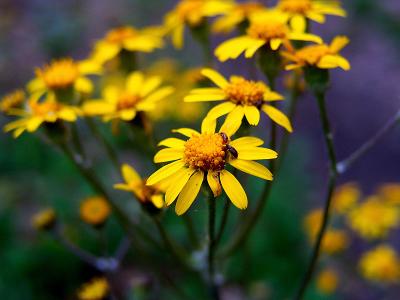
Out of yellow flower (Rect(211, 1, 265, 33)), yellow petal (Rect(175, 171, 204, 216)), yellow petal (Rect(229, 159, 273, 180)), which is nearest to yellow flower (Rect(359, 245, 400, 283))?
yellow flower (Rect(211, 1, 265, 33))

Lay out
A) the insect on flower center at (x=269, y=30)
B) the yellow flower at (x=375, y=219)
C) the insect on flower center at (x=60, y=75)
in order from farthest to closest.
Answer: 1. the yellow flower at (x=375, y=219)
2. the insect on flower center at (x=60, y=75)
3. the insect on flower center at (x=269, y=30)

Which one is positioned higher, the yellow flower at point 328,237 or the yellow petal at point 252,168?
the yellow petal at point 252,168

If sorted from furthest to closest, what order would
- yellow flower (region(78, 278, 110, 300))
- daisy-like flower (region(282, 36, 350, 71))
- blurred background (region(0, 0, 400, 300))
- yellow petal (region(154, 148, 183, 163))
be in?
1. blurred background (region(0, 0, 400, 300))
2. yellow flower (region(78, 278, 110, 300))
3. daisy-like flower (region(282, 36, 350, 71))
4. yellow petal (region(154, 148, 183, 163))

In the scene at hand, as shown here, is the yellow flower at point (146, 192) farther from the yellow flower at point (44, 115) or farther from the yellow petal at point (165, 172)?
the yellow flower at point (44, 115)

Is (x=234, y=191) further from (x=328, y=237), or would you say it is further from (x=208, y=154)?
(x=328, y=237)

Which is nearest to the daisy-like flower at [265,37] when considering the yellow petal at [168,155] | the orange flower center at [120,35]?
the yellow petal at [168,155]

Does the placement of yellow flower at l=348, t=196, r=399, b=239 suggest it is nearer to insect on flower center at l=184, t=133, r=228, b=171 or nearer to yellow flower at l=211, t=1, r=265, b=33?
yellow flower at l=211, t=1, r=265, b=33
